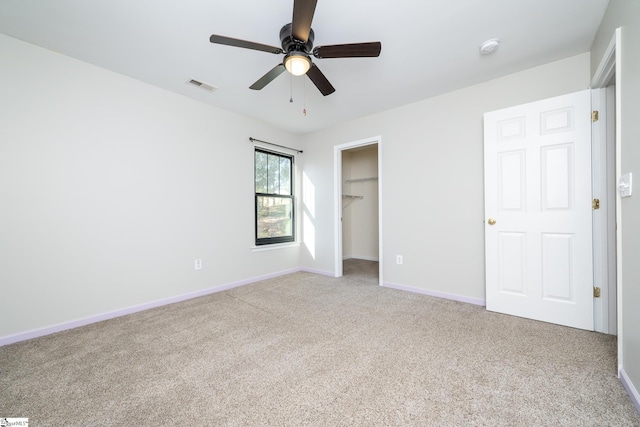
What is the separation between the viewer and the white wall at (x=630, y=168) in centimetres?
132

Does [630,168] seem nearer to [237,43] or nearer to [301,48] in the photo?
[301,48]

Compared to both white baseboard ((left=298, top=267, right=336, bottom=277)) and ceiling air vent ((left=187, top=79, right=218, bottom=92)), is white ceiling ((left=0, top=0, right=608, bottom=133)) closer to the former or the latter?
ceiling air vent ((left=187, top=79, right=218, bottom=92))

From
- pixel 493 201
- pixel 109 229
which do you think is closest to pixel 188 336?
pixel 109 229

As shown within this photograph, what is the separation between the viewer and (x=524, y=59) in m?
2.34

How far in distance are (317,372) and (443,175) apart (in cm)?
256

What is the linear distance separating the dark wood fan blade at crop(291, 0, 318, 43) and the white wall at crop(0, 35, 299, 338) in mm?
2122

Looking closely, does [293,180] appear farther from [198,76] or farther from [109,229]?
[109,229]

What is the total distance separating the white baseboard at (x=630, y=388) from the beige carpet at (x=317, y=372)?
0.03 m

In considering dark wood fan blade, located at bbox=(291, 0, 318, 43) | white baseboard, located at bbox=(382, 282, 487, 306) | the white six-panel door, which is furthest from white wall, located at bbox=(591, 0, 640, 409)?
dark wood fan blade, located at bbox=(291, 0, 318, 43)

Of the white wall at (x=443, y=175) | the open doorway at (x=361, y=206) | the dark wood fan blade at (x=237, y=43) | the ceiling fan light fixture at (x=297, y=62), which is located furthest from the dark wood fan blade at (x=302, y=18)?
the open doorway at (x=361, y=206)

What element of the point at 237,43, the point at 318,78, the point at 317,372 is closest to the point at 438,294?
the point at 317,372

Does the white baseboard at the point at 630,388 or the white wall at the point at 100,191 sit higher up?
the white wall at the point at 100,191

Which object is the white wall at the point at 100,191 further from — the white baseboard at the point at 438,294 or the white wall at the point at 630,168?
the white wall at the point at 630,168

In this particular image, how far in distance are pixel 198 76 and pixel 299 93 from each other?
110cm
